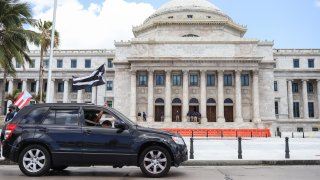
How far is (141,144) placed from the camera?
9367 millimetres

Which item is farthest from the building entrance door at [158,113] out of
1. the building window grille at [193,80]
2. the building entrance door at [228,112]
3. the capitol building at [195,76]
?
the building entrance door at [228,112]

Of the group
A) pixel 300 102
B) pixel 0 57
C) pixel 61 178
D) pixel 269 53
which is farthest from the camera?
pixel 300 102

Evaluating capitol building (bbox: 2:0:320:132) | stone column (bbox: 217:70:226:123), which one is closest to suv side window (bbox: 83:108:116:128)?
capitol building (bbox: 2:0:320:132)

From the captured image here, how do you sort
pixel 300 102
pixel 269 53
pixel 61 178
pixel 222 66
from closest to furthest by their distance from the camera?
pixel 61 178, pixel 222 66, pixel 269 53, pixel 300 102

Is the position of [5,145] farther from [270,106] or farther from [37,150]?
[270,106]

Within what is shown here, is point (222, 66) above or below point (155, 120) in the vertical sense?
above

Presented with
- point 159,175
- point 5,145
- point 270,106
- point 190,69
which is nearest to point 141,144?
point 159,175

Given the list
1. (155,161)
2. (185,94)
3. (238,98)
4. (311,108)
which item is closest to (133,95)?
(185,94)

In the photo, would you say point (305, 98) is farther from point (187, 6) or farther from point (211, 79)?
point (187, 6)

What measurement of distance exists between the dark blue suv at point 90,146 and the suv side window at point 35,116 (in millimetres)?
112

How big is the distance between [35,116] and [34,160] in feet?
4.24

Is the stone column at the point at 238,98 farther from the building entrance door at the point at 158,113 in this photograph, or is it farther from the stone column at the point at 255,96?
the building entrance door at the point at 158,113

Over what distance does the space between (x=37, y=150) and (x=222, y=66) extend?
43.3 meters

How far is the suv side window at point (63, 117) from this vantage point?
979 cm
